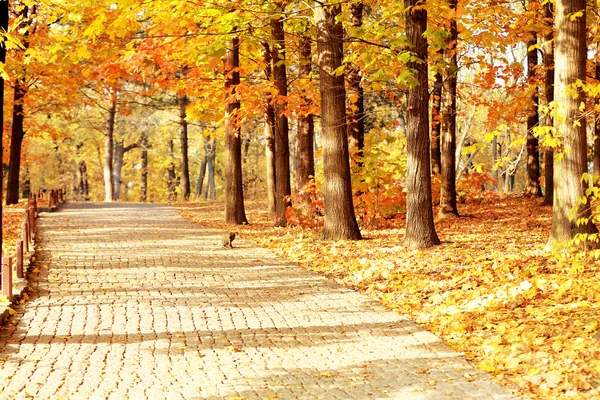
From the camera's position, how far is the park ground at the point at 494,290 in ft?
24.3

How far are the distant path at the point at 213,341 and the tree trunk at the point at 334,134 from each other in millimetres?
2949

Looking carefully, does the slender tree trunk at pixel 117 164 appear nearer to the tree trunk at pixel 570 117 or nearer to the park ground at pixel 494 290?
the park ground at pixel 494 290

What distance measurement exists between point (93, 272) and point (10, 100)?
19746mm

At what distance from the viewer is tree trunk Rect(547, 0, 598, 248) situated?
11797 millimetres

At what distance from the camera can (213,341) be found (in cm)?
880

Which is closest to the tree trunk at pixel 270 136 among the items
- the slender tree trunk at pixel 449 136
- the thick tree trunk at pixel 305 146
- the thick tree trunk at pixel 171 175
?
the thick tree trunk at pixel 305 146

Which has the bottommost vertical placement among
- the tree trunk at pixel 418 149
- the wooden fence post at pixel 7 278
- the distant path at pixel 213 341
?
the distant path at pixel 213 341

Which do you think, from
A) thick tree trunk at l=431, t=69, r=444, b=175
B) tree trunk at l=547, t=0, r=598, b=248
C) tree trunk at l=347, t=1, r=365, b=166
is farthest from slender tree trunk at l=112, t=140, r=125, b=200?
tree trunk at l=547, t=0, r=598, b=248

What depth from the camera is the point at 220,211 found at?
29625mm

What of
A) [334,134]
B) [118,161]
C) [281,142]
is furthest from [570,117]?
[118,161]

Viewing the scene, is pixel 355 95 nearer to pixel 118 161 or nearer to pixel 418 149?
pixel 418 149

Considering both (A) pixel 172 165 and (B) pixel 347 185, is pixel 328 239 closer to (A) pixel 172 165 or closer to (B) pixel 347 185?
(B) pixel 347 185

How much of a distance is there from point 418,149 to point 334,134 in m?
2.66

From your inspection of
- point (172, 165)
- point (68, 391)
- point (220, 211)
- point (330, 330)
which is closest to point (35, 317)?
point (68, 391)
